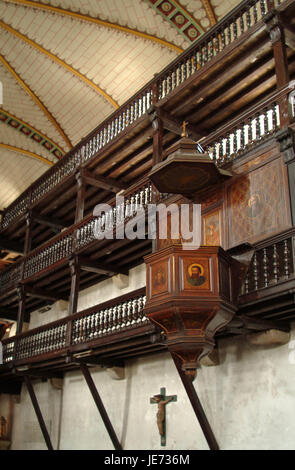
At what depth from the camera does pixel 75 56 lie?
16.3m

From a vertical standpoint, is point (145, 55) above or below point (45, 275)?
above

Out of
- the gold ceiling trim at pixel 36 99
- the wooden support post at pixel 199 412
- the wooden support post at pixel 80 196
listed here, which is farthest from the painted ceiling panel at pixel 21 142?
the wooden support post at pixel 199 412

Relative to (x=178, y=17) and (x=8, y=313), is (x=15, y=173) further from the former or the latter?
(x=178, y=17)

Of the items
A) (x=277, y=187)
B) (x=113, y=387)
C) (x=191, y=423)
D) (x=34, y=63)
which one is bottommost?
(x=191, y=423)

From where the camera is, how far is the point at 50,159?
20.1 meters

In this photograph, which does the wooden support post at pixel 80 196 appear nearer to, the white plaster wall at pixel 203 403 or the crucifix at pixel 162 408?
the white plaster wall at pixel 203 403

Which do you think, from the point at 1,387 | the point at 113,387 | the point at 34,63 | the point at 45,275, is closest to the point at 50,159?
the point at 34,63

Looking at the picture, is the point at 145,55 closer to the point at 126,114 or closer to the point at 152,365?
the point at 126,114

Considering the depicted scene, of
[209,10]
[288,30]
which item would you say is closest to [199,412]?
[288,30]

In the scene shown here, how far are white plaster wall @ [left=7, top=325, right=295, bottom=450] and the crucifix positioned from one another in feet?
0.35

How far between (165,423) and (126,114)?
7606mm

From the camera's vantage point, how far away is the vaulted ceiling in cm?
1438

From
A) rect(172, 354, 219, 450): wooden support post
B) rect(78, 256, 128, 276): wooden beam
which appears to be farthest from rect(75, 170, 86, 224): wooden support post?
rect(172, 354, 219, 450): wooden support post

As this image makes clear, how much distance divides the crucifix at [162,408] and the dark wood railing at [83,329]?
1.72m
